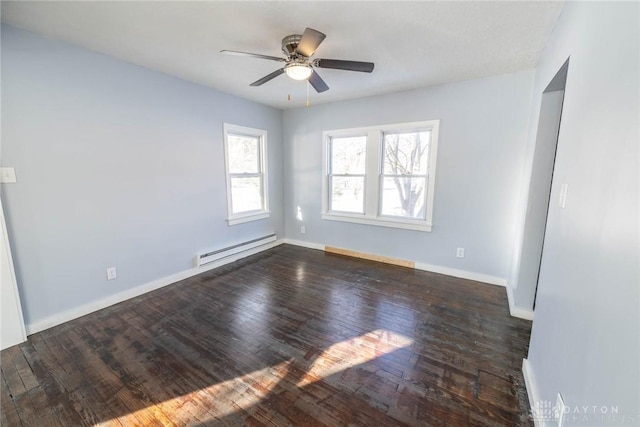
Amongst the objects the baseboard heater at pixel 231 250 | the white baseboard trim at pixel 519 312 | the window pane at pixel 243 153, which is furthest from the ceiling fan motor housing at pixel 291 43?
the white baseboard trim at pixel 519 312

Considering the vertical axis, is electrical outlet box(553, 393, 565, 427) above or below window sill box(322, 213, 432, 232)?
below

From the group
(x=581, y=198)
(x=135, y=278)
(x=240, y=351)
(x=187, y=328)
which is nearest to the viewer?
(x=581, y=198)

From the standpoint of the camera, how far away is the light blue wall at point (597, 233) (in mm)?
754

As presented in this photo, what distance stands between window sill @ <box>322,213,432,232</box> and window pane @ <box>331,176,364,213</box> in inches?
5.7

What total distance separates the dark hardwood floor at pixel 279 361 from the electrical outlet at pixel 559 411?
0.35 m

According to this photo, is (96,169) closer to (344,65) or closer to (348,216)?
(344,65)

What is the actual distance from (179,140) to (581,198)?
12.1ft

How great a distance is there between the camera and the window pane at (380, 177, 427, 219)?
Answer: 12.1ft

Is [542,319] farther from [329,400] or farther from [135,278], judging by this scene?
[135,278]

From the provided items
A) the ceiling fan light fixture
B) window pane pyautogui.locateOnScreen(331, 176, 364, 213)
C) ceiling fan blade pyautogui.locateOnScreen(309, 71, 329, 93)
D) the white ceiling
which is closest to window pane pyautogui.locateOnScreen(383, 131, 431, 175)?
window pane pyautogui.locateOnScreen(331, 176, 364, 213)

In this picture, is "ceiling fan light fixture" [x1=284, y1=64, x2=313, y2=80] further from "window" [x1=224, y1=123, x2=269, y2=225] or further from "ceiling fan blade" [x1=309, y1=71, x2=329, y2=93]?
"window" [x1=224, y1=123, x2=269, y2=225]

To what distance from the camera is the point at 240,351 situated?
6.73 ft

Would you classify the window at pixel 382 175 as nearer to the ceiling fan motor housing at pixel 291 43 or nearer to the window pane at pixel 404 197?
the window pane at pixel 404 197

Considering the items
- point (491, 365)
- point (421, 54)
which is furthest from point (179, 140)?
point (491, 365)
